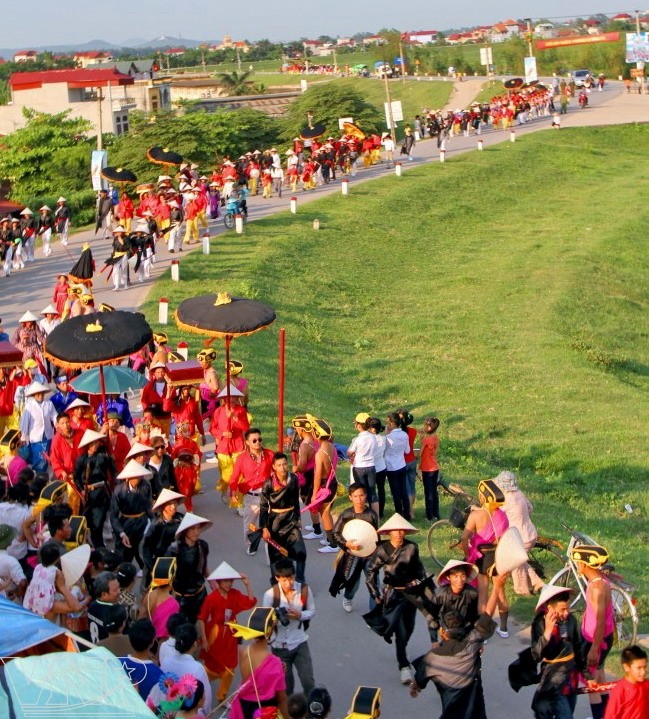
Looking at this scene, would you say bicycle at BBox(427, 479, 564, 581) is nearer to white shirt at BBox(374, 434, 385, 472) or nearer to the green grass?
white shirt at BBox(374, 434, 385, 472)

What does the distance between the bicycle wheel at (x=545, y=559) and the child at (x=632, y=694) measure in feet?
11.4

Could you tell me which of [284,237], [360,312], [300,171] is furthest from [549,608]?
[300,171]

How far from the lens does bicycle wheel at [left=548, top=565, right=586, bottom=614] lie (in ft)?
35.6

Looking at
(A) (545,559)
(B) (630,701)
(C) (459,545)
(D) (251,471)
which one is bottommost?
(A) (545,559)

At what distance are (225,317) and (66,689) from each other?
928 cm

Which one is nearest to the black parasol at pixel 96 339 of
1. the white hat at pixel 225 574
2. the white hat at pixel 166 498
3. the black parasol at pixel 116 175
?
the white hat at pixel 166 498

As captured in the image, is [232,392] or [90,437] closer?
[90,437]

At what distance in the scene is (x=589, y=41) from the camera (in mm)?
107812

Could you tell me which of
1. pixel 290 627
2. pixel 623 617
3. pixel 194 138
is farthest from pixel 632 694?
pixel 194 138

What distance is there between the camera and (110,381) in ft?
48.4

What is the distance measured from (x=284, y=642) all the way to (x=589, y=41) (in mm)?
106340

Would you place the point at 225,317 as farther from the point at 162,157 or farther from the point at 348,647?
the point at 162,157

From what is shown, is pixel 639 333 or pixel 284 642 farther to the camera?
pixel 639 333

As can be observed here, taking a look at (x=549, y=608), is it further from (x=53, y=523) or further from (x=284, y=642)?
(x=53, y=523)
